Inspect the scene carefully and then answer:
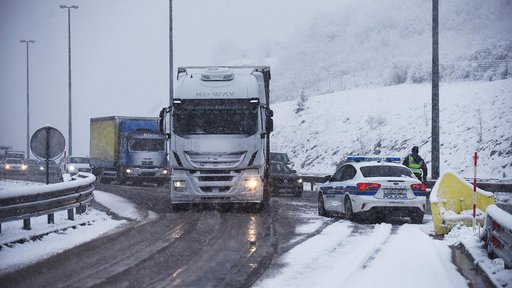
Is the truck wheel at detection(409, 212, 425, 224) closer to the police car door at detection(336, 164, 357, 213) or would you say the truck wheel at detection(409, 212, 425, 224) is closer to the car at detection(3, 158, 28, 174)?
the police car door at detection(336, 164, 357, 213)

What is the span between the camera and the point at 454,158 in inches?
1369

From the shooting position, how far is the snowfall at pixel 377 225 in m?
8.55

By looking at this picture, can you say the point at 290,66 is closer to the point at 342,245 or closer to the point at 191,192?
the point at 191,192

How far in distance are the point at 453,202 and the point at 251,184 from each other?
5.88 m

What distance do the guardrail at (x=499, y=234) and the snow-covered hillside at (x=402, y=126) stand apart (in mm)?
21291

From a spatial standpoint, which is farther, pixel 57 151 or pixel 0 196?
pixel 57 151

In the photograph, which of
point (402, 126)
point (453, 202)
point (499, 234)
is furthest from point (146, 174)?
point (499, 234)

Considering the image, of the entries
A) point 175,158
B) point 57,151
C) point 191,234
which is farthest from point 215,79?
point 191,234

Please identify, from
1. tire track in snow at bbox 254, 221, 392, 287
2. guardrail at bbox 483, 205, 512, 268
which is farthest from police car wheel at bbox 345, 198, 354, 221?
guardrail at bbox 483, 205, 512, 268

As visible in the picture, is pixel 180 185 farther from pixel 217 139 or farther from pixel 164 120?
pixel 164 120

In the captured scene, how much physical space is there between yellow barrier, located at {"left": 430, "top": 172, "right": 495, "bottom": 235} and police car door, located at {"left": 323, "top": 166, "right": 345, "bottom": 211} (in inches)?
129

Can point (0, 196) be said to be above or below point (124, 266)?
above

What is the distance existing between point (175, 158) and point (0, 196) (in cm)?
703

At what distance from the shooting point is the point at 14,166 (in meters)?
60.6
